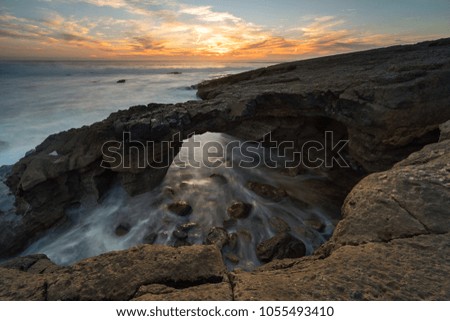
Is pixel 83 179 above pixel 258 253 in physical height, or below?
above

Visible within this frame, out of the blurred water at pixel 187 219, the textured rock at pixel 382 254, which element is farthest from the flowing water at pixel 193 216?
the textured rock at pixel 382 254

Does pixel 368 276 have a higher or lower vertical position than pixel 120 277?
higher

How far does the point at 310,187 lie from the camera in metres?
8.00

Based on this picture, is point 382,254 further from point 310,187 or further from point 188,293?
point 310,187

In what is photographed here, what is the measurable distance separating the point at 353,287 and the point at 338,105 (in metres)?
5.51

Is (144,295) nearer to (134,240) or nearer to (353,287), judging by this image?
(353,287)

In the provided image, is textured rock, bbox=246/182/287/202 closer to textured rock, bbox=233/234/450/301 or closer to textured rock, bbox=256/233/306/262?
textured rock, bbox=256/233/306/262

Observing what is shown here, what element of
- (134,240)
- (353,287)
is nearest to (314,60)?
(134,240)

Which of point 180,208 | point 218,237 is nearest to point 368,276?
point 218,237

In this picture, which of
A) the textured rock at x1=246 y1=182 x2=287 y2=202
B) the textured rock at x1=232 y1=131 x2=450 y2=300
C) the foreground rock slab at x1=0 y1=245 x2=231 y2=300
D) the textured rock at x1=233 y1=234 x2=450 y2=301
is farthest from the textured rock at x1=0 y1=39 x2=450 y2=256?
the foreground rock slab at x1=0 y1=245 x2=231 y2=300

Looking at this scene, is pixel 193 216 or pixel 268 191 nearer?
pixel 193 216

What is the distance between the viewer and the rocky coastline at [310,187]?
187 cm

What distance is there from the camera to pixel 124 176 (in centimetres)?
742

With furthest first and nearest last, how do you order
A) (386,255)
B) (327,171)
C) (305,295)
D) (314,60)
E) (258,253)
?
(314,60) < (327,171) < (258,253) < (386,255) < (305,295)
